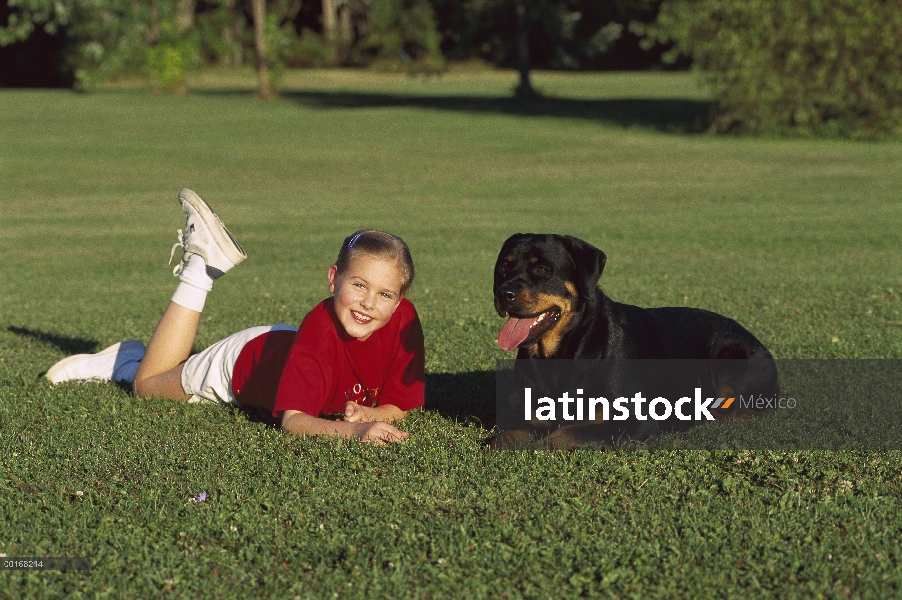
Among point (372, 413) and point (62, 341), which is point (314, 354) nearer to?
point (372, 413)

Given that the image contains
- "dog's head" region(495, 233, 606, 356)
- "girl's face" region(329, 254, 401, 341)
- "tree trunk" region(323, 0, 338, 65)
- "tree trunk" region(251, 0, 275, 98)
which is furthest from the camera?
"tree trunk" region(323, 0, 338, 65)

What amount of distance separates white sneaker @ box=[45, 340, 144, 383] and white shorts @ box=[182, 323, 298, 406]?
73cm

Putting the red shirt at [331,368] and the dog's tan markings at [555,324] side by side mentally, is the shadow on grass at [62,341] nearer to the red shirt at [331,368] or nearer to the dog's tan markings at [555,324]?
the red shirt at [331,368]

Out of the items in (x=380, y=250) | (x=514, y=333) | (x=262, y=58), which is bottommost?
(x=262, y=58)

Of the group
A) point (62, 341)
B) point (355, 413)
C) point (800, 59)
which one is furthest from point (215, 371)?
point (800, 59)

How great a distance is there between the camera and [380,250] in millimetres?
5699

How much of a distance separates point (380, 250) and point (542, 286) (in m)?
0.87

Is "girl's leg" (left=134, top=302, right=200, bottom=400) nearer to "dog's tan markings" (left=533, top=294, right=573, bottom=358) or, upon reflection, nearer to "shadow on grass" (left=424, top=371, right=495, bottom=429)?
"shadow on grass" (left=424, top=371, right=495, bottom=429)

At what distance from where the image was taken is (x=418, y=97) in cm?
5406

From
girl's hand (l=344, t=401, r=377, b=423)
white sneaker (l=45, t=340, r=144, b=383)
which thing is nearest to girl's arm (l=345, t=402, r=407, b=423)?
girl's hand (l=344, t=401, r=377, b=423)

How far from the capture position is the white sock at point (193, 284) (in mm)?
6617

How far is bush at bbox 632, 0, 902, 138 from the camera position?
31125 mm

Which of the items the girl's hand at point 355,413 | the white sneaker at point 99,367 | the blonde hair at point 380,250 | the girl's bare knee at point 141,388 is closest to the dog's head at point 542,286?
the blonde hair at point 380,250

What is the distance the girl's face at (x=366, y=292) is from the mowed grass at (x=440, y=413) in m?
0.65
